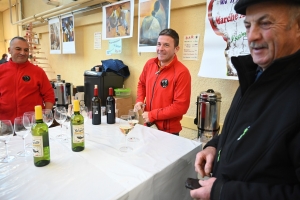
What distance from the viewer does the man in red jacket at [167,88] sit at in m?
1.71

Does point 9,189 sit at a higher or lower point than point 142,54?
lower

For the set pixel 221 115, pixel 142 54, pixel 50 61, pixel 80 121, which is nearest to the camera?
pixel 80 121

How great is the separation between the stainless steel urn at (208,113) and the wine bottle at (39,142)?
136cm

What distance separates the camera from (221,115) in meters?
2.14

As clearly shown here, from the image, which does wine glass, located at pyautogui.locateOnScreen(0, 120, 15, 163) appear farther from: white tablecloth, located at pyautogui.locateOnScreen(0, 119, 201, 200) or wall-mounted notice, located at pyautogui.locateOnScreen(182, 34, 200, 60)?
wall-mounted notice, located at pyautogui.locateOnScreen(182, 34, 200, 60)

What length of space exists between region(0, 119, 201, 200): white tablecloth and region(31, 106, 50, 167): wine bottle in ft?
0.12

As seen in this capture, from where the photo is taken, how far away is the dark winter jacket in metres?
0.58

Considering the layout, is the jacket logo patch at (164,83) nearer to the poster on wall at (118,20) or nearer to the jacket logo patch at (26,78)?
the poster on wall at (118,20)

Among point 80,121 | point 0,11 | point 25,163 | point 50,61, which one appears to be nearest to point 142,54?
point 80,121

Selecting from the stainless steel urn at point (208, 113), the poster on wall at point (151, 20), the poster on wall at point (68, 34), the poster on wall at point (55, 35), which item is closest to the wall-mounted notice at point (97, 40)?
the poster on wall at point (68, 34)

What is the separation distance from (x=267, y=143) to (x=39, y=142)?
2.97ft

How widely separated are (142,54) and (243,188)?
2.42m

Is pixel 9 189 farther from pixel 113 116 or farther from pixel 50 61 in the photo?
pixel 50 61

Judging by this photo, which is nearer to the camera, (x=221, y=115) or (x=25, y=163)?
(x=25, y=163)
